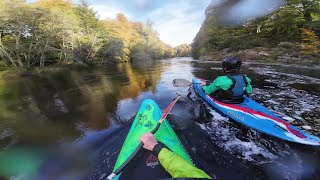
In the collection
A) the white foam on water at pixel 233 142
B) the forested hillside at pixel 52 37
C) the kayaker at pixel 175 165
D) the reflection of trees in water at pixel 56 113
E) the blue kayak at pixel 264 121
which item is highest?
the forested hillside at pixel 52 37

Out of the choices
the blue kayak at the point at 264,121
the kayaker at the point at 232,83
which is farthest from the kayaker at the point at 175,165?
the kayaker at the point at 232,83

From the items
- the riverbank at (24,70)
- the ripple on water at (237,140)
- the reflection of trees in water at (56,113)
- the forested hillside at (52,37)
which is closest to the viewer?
the ripple on water at (237,140)

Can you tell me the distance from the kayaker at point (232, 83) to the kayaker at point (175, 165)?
2.70 meters

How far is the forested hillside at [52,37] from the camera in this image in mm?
19469

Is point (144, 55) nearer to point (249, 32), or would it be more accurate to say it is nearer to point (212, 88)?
point (249, 32)

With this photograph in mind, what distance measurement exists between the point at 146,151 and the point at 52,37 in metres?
25.1

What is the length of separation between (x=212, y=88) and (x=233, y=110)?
0.75 meters

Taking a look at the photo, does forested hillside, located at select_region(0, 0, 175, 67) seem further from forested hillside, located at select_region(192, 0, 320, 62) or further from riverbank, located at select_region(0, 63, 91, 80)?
forested hillside, located at select_region(192, 0, 320, 62)

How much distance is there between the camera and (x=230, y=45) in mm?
26453

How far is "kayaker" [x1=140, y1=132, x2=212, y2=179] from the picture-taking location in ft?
6.21

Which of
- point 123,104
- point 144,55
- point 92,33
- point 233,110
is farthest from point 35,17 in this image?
point 144,55

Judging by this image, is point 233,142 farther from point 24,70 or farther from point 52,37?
point 52,37

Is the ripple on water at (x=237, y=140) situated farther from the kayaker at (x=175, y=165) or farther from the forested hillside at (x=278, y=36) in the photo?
the forested hillside at (x=278, y=36)

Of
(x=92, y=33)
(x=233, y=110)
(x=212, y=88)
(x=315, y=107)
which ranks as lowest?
(x=315, y=107)
